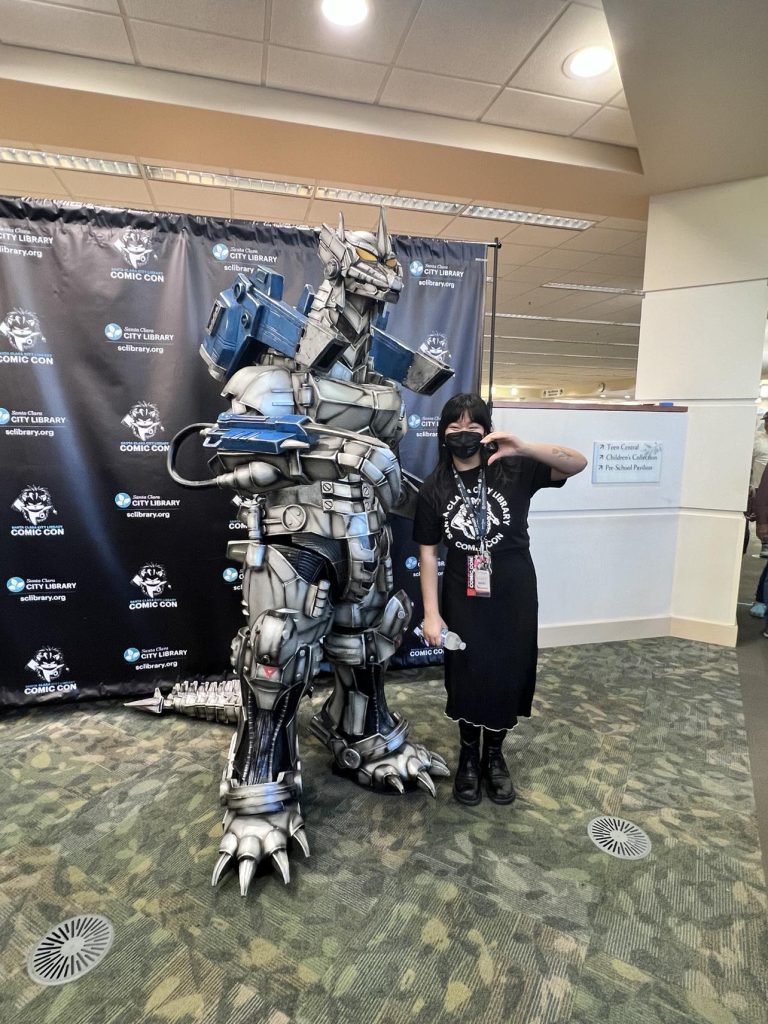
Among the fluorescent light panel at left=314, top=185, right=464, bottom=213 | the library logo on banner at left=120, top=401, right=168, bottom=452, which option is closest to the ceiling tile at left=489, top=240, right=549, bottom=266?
the fluorescent light panel at left=314, top=185, right=464, bottom=213

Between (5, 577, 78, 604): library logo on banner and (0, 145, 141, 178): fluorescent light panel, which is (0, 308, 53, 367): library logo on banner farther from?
(0, 145, 141, 178): fluorescent light panel

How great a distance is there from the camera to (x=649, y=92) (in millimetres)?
2730

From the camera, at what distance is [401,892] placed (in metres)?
1.64

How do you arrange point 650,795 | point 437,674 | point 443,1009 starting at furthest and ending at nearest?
point 437,674
point 650,795
point 443,1009

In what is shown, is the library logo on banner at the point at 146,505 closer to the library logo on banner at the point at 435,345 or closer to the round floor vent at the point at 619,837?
the library logo on banner at the point at 435,345

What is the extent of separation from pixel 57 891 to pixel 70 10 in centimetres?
385

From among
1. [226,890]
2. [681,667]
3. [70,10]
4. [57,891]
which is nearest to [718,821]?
[681,667]

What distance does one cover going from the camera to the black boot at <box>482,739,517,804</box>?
81.2 inches

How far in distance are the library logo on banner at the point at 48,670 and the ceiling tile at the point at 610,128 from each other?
4588 mm

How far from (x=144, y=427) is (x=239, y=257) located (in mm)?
1049

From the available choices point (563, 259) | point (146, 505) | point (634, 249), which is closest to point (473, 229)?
point (563, 259)

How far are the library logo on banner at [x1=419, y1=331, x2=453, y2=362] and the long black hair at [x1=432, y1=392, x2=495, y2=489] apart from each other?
1.27m

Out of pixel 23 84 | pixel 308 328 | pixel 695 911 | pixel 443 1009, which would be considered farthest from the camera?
pixel 23 84

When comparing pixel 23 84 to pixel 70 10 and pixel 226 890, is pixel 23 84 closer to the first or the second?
pixel 70 10
